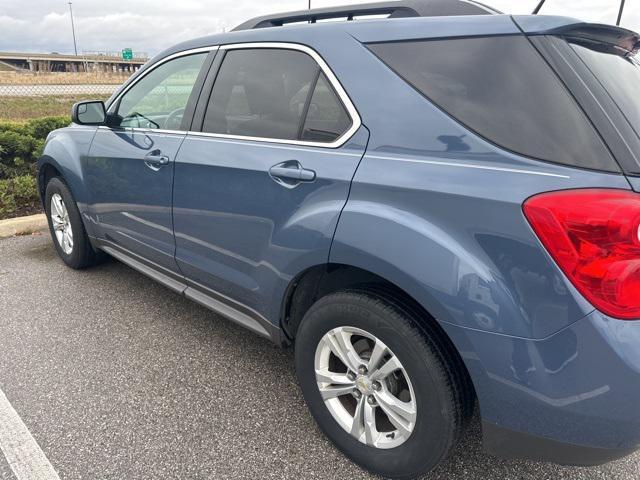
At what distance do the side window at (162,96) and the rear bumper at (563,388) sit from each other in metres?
2.02

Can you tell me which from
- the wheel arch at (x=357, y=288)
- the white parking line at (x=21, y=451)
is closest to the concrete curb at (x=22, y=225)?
the white parking line at (x=21, y=451)

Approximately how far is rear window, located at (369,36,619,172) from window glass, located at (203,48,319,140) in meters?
0.56

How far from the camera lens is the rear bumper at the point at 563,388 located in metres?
1.45

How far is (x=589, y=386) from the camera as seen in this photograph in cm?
Result: 148

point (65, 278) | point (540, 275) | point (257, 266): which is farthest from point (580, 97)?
point (65, 278)

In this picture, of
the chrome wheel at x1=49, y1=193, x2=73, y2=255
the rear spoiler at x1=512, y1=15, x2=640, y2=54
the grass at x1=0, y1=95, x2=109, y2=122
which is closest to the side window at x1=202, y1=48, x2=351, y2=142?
the rear spoiler at x1=512, y1=15, x2=640, y2=54

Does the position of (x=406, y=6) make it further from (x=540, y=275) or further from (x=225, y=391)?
(x=225, y=391)

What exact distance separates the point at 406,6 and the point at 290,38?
533 millimetres

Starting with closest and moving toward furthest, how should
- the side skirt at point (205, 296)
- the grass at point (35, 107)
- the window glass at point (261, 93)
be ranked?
the window glass at point (261, 93)
the side skirt at point (205, 296)
the grass at point (35, 107)

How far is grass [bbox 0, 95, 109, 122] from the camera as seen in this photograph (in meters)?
13.4

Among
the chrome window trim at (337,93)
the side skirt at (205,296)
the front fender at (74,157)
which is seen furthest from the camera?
the front fender at (74,157)

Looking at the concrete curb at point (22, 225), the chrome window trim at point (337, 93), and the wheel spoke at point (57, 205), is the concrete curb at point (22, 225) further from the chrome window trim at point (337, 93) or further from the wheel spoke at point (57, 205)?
the chrome window trim at point (337, 93)

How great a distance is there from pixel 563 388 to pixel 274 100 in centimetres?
167

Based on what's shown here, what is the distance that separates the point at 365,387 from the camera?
2.01 metres
